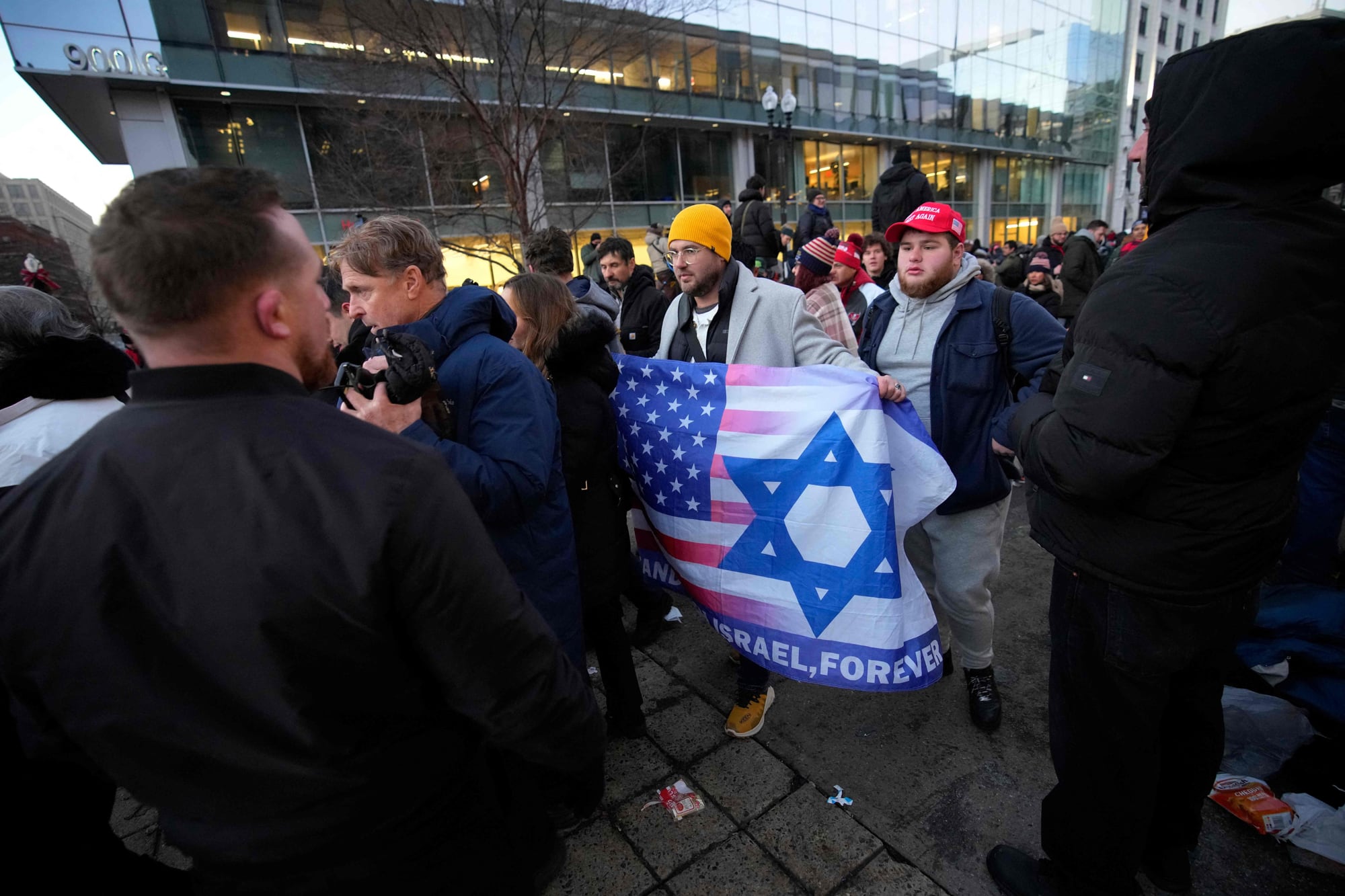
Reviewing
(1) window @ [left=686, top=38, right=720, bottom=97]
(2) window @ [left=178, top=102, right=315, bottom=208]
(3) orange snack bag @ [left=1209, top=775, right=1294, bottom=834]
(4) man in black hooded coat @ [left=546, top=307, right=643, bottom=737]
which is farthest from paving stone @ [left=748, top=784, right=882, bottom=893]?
(1) window @ [left=686, top=38, right=720, bottom=97]

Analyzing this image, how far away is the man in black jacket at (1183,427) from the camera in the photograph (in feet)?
4.59

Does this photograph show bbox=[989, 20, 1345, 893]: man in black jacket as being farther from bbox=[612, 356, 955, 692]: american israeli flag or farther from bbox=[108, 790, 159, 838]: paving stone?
bbox=[108, 790, 159, 838]: paving stone

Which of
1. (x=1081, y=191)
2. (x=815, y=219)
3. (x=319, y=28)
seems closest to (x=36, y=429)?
(x=815, y=219)

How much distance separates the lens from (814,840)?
88.7 inches

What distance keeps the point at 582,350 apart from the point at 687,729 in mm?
1763

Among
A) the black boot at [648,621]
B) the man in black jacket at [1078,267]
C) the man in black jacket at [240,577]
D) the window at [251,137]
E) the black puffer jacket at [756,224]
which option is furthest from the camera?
the window at [251,137]

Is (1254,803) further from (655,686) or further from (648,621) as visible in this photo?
(648,621)

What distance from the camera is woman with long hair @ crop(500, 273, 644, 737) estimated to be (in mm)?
2520

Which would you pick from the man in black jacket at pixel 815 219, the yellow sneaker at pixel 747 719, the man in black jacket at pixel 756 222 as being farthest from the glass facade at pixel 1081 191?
the yellow sneaker at pixel 747 719

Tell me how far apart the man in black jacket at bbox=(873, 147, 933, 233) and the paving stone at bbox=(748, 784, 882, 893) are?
17.7 feet

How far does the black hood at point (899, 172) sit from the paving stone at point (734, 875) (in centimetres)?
592

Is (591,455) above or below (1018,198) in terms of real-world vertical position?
below

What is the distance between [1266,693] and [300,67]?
1798 cm

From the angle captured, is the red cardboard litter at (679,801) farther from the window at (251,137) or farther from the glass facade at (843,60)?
the window at (251,137)
